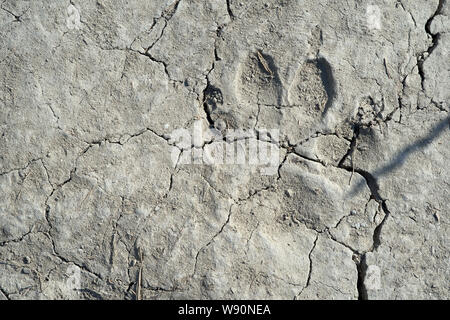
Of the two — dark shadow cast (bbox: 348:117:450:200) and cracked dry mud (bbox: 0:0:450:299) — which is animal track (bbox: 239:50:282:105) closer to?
cracked dry mud (bbox: 0:0:450:299)

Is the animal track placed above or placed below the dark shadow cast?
above

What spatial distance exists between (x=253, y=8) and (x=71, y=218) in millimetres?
1500

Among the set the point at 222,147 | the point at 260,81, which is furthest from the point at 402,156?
the point at 222,147

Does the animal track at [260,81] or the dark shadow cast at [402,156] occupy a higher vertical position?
the animal track at [260,81]

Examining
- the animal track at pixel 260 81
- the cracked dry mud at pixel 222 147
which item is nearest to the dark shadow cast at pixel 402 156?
the cracked dry mud at pixel 222 147

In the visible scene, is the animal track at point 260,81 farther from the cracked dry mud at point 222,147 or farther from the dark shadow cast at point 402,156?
the dark shadow cast at point 402,156

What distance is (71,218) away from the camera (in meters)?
2.47

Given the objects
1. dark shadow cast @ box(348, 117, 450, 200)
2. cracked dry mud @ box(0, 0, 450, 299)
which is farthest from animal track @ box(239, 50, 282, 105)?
dark shadow cast @ box(348, 117, 450, 200)

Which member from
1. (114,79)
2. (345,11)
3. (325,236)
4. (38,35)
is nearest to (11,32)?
(38,35)

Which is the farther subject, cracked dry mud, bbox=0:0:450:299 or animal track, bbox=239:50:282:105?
animal track, bbox=239:50:282:105

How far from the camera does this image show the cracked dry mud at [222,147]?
2430mm

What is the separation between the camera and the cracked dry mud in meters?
2.43

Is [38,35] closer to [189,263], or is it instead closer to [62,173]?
[62,173]

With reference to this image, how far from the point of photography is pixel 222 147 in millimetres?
2523
